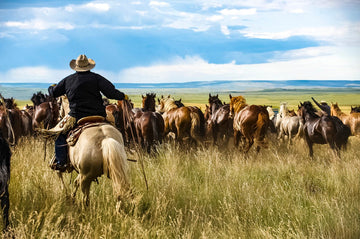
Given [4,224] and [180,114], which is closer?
[4,224]

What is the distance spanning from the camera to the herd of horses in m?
5.43

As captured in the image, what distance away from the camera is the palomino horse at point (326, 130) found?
12.0m

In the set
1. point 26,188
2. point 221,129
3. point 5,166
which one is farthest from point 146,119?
point 5,166

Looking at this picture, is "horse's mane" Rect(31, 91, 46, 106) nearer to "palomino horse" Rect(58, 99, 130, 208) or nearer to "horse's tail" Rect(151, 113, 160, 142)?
"horse's tail" Rect(151, 113, 160, 142)

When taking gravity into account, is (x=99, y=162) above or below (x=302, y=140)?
above

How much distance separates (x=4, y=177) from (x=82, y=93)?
1.52 meters

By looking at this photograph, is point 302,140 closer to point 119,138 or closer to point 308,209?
point 308,209

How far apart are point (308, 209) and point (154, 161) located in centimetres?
426

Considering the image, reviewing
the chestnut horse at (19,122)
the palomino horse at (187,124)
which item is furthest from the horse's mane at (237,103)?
the chestnut horse at (19,122)

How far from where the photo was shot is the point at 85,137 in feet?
18.3

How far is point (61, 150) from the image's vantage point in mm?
6090

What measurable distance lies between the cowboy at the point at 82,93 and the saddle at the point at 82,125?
0.10 metres

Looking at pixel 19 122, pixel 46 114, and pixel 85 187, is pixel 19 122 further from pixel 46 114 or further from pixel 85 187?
pixel 85 187

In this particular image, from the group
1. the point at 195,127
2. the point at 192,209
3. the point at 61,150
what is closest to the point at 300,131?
the point at 195,127
